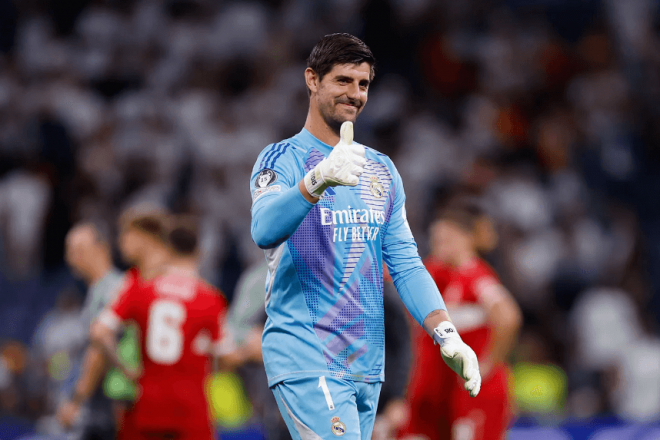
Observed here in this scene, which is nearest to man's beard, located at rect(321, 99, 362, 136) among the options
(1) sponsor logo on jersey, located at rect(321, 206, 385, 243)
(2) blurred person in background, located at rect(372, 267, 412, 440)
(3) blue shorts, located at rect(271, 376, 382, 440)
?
(1) sponsor logo on jersey, located at rect(321, 206, 385, 243)

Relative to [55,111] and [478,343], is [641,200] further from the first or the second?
[55,111]

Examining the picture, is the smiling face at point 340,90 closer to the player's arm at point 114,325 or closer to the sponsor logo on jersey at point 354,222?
the sponsor logo on jersey at point 354,222

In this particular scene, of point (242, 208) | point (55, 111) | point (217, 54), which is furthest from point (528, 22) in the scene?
point (55, 111)

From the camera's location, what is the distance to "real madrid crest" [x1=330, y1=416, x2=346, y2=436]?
3439 mm

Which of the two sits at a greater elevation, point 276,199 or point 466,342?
point 276,199

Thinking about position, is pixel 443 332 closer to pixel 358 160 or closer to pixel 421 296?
pixel 421 296

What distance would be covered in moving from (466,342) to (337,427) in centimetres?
345

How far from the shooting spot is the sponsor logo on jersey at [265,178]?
3.42m

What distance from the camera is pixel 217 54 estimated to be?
45.0 ft

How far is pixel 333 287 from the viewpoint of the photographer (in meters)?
3.59

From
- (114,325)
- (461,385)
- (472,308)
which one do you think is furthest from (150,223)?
(461,385)

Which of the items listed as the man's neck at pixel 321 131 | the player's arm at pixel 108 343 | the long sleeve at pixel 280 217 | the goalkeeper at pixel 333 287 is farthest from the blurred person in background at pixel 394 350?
the long sleeve at pixel 280 217

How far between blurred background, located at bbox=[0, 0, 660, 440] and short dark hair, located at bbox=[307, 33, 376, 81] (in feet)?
20.3

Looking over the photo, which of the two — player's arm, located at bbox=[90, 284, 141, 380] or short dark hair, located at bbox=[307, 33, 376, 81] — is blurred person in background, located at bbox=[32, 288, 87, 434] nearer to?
player's arm, located at bbox=[90, 284, 141, 380]
